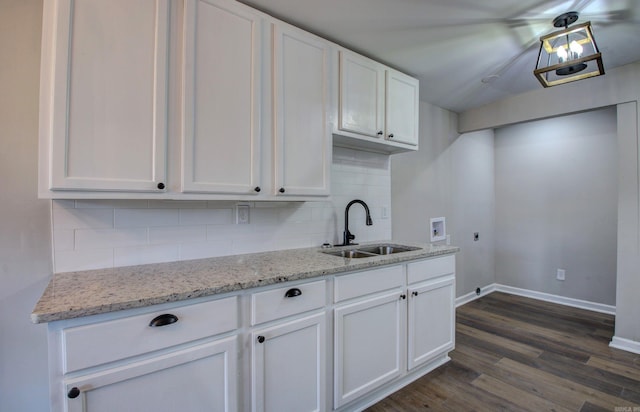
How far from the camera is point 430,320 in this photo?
2.17 m

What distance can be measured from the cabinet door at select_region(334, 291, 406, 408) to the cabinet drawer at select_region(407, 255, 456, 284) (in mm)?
174

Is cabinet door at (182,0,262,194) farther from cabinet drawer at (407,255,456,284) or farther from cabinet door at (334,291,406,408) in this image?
cabinet drawer at (407,255,456,284)

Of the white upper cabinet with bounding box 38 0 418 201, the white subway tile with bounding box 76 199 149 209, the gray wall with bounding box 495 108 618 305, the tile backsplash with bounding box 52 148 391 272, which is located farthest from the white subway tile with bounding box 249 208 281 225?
the gray wall with bounding box 495 108 618 305

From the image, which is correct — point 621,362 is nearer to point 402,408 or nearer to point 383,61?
point 402,408

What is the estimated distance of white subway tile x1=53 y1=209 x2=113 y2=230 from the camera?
145cm

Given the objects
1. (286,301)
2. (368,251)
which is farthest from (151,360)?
(368,251)

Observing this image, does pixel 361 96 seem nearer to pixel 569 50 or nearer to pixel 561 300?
pixel 569 50

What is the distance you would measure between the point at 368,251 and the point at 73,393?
1.86m

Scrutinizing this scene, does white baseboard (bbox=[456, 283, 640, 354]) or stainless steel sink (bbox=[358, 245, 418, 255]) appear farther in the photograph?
white baseboard (bbox=[456, 283, 640, 354])

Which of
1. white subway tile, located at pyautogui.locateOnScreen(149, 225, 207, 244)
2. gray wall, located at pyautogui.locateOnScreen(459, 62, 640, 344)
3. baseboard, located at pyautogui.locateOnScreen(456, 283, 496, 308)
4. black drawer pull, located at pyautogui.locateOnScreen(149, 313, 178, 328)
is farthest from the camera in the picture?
baseboard, located at pyautogui.locateOnScreen(456, 283, 496, 308)

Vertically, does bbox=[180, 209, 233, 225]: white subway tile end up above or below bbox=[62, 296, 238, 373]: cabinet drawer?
above

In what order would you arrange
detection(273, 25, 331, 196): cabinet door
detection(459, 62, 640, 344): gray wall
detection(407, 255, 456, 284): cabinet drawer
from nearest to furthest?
1. detection(273, 25, 331, 196): cabinet door
2. detection(407, 255, 456, 284): cabinet drawer
3. detection(459, 62, 640, 344): gray wall

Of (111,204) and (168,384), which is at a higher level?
(111,204)

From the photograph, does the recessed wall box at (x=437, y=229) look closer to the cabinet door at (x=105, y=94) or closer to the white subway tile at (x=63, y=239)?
the cabinet door at (x=105, y=94)
